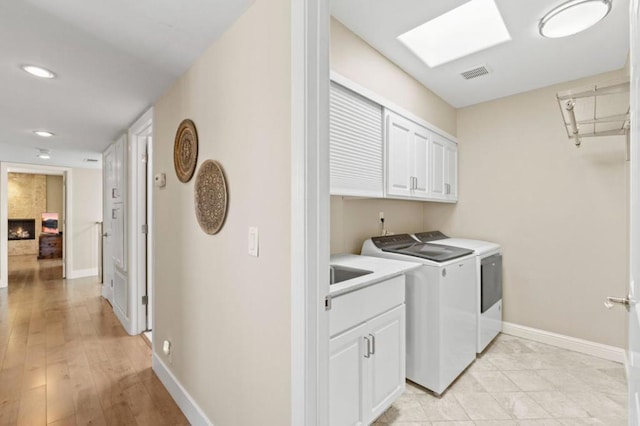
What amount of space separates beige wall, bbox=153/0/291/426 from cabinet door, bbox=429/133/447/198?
207cm

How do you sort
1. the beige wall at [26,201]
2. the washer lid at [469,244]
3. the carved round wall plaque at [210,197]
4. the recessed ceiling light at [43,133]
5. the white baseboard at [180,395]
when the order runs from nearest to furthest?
1. the carved round wall plaque at [210,197]
2. the white baseboard at [180,395]
3. the washer lid at [469,244]
4. the recessed ceiling light at [43,133]
5. the beige wall at [26,201]

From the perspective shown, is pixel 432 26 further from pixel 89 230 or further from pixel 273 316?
pixel 89 230

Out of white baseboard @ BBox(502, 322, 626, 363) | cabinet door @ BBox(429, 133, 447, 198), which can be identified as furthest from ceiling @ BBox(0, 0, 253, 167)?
white baseboard @ BBox(502, 322, 626, 363)

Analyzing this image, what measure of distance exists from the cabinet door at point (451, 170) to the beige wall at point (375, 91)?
0.76ft

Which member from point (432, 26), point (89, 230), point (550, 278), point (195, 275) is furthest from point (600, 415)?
point (89, 230)

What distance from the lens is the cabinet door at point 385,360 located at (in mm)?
1563

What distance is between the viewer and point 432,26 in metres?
2.14

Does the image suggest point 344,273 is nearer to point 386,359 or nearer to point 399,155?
point 386,359

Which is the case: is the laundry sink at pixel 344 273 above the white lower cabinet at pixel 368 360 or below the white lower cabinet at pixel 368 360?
above

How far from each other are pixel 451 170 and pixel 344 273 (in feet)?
6.86

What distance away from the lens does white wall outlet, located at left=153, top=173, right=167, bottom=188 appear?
84.5 inches

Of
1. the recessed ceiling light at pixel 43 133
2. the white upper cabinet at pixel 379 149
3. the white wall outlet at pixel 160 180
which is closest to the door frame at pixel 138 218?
the white wall outlet at pixel 160 180

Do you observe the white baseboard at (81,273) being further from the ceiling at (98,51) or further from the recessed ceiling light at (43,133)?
the ceiling at (98,51)

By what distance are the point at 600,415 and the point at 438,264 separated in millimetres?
1354
